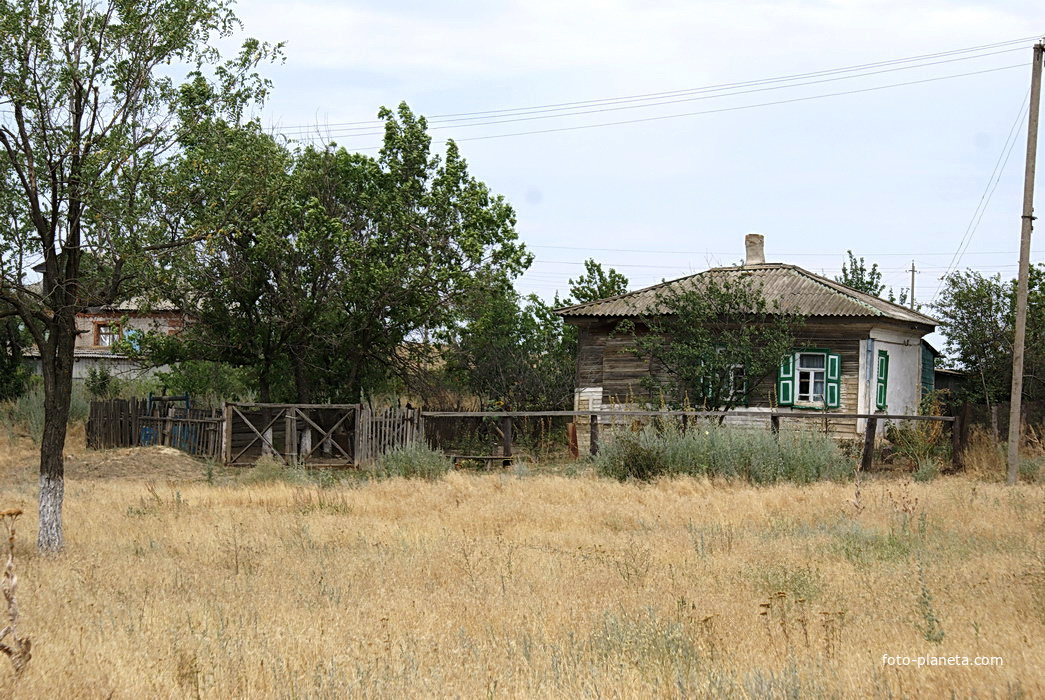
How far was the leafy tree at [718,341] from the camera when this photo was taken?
21.9 metres

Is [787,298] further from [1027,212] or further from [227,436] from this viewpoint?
[227,436]

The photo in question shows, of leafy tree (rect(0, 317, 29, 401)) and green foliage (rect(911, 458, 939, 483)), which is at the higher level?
leafy tree (rect(0, 317, 29, 401))

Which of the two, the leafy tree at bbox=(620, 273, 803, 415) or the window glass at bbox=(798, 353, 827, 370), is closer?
the leafy tree at bbox=(620, 273, 803, 415)

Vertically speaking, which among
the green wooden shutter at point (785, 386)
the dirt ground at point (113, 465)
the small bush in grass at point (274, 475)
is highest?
the green wooden shutter at point (785, 386)

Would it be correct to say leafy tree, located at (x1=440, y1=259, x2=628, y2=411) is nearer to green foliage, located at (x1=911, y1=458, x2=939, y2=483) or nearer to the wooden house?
the wooden house

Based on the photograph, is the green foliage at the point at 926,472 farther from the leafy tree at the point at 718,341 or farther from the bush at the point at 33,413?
the bush at the point at 33,413

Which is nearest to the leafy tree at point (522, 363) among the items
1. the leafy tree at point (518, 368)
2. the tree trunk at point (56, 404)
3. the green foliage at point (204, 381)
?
the leafy tree at point (518, 368)

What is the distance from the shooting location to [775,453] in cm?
1569

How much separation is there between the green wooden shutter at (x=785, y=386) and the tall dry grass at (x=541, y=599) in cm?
1027

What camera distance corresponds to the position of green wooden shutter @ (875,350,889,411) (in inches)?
939

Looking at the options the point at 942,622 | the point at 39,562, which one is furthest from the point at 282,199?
the point at 942,622

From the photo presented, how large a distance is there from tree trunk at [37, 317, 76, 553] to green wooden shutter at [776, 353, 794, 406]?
16711 mm

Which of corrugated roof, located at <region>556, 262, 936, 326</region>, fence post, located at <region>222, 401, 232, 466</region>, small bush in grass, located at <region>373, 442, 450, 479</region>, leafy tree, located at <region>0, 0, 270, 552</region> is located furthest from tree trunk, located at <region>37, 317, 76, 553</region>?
corrugated roof, located at <region>556, 262, 936, 326</region>

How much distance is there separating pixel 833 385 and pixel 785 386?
3.50ft
